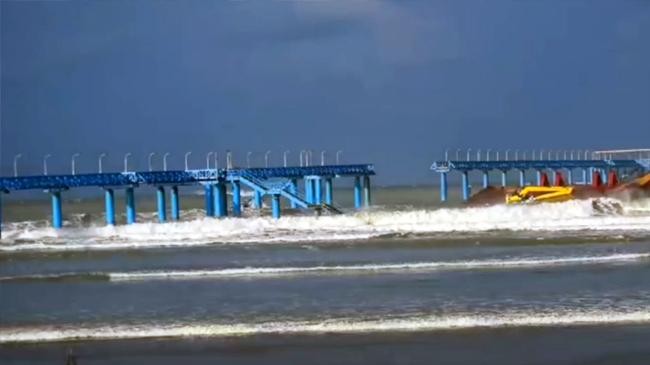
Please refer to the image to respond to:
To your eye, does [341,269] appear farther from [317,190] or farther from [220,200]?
[317,190]

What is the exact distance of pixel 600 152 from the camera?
8044cm

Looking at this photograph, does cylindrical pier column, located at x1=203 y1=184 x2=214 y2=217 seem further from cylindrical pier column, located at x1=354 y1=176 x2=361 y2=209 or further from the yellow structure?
the yellow structure

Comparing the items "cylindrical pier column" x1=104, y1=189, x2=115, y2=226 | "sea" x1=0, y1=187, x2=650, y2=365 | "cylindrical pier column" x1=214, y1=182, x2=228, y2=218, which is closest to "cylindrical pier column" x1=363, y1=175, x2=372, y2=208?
"cylindrical pier column" x1=214, y1=182, x2=228, y2=218

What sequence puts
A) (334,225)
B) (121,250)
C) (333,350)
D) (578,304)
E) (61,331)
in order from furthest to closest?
(334,225)
(121,250)
(578,304)
(61,331)
(333,350)

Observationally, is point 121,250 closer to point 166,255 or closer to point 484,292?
point 166,255

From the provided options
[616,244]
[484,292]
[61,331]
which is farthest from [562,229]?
[61,331]

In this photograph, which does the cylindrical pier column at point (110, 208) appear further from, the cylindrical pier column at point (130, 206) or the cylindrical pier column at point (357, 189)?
the cylindrical pier column at point (357, 189)

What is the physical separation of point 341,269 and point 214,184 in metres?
24.3

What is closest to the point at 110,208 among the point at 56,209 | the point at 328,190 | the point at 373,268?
the point at 56,209

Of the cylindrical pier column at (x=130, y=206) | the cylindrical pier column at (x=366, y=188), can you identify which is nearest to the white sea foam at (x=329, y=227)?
the cylindrical pier column at (x=130, y=206)

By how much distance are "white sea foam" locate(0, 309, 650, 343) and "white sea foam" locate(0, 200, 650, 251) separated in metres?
18.1

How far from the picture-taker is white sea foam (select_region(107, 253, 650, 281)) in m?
20.2

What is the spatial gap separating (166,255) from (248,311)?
13.2 m

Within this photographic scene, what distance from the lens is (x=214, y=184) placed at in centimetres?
4431
